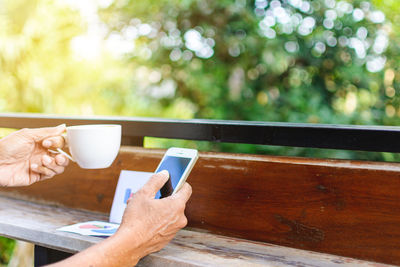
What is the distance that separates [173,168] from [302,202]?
1.12 ft

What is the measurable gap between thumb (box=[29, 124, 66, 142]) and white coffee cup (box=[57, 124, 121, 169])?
0.45ft

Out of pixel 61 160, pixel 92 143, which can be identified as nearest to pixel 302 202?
pixel 92 143

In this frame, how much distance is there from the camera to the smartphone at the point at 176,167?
101 cm

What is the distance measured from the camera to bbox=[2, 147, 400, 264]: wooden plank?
39.6 inches

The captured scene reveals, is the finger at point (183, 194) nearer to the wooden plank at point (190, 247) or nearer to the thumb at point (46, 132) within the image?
the wooden plank at point (190, 247)

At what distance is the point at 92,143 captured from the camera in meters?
1.00

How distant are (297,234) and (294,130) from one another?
27cm

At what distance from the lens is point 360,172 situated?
3.38 ft

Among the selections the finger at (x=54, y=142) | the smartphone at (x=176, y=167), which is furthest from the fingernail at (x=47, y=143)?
the smartphone at (x=176, y=167)

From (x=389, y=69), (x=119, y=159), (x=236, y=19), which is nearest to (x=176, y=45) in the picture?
(x=236, y=19)

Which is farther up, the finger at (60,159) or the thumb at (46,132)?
the thumb at (46,132)

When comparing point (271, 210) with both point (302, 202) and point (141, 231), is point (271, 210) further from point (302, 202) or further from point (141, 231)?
point (141, 231)

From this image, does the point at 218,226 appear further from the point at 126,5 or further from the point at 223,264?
the point at 126,5

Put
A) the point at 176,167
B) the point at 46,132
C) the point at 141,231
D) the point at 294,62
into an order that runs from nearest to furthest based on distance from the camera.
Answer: the point at 141,231
the point at 176,167
the point at 46,132
the point at 294,62
